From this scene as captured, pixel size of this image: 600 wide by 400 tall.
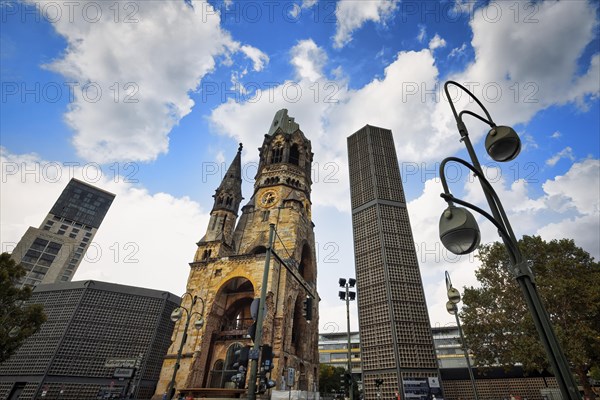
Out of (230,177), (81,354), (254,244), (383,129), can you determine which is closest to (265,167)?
(230,177)

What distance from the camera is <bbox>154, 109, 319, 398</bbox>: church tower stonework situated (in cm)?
2591

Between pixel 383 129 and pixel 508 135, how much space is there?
1822 inches

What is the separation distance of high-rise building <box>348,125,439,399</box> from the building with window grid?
26.1 meters

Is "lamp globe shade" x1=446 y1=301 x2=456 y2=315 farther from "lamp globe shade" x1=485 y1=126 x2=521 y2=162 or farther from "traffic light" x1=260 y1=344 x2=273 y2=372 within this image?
"lamp globe shade" x1=485 y1=126 x2=521 y2=162

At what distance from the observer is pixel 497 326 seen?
73.3 feet

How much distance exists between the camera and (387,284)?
105 ft

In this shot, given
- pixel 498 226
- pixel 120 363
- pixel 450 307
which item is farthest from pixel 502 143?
pixel 120 363

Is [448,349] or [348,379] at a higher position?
[448,349]

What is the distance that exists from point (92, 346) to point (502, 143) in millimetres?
45023

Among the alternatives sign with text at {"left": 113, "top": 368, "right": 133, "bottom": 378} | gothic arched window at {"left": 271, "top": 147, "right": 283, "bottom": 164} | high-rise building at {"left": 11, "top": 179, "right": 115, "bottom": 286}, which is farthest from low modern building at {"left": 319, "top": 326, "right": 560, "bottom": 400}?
high-rise building at {"left": 11, "top": 179, "right": 115, "bottom": 286}

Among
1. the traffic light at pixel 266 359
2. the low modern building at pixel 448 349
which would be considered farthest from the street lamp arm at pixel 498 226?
the low modern building at pixel 448 349

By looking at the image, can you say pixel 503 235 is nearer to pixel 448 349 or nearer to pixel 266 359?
pixel 266 359

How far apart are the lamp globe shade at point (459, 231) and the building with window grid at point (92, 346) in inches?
1608

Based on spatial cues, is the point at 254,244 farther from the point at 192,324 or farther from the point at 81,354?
the point at 81,354
